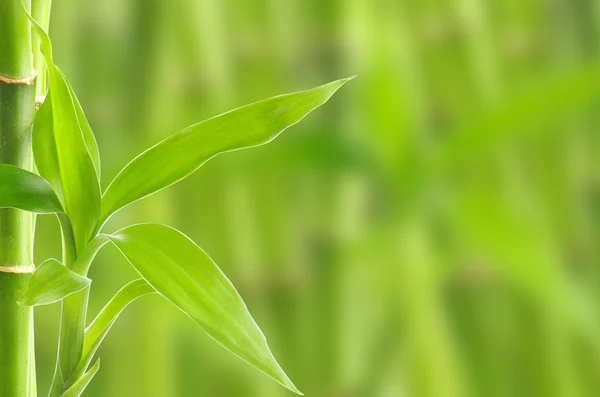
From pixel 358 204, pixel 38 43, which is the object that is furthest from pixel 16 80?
pixel 358 204

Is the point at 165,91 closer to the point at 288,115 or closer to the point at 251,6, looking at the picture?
the point at 251,6

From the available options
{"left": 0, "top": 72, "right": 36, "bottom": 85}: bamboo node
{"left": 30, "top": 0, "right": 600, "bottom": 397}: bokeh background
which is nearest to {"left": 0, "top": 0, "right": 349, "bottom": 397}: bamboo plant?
{"left": 0, "top": 72, "right": 36, "bottom": 85}: bamboo node

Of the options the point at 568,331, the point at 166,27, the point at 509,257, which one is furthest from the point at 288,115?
the point at 568,331

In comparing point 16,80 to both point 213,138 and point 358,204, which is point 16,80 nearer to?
point 213,138

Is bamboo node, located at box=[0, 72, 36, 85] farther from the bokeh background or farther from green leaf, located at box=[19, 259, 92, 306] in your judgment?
the bokeh background

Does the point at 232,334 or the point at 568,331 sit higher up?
the point at 232,334
